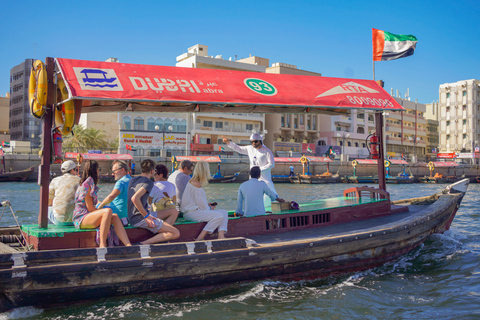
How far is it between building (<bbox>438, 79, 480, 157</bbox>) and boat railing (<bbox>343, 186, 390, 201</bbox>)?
233 ft

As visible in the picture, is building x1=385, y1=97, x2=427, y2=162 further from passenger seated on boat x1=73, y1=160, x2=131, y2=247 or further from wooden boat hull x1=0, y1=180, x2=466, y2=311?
passenger seated on boat x1=73, y1=160, x2=131, y2=247

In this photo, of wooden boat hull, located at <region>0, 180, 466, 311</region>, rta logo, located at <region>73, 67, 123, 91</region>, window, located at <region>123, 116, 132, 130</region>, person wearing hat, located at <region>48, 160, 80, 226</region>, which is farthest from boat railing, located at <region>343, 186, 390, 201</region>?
window, located at <region>123, 116, 132, 130</region>

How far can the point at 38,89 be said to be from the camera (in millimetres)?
5359

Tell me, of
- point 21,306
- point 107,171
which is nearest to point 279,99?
point 21,306

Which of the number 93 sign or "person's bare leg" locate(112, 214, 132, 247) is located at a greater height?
the number 93 sign

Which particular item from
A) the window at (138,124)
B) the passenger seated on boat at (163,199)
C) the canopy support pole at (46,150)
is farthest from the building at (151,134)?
the canopy support pole at (46,150)

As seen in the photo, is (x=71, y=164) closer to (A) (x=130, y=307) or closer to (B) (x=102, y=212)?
(B) (x=102, y=212)

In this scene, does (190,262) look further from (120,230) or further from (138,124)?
(138,124)

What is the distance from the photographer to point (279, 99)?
6.80 metres

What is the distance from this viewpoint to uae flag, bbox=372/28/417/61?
9.74m

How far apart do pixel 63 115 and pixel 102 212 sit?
1644 millimetres

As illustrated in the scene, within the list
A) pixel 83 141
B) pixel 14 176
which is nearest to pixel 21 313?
pixel 14 176

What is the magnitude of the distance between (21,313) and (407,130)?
8244 cm

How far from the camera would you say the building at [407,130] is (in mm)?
75500
